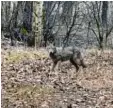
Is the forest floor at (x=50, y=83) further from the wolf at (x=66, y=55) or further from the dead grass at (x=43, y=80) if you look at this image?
the wolf at (x=66, y=55)

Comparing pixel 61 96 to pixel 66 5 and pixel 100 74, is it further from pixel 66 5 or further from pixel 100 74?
pixel 66 5

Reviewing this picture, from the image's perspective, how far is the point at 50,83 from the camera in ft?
29.2

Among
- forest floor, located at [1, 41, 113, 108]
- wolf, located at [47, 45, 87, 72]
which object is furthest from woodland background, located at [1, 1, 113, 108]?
wolf, located at [47, 45, 87, 72]

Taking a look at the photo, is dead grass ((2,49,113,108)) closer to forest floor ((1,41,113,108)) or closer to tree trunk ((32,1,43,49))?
forest floor ((1,41,113,108))

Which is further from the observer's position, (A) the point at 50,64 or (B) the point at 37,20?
(B) the point at 37,20

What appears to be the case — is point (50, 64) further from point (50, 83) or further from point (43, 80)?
point (50, 83)

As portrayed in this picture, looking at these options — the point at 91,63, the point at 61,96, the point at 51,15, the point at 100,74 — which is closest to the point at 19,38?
the point at 51,15

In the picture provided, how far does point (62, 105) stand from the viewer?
25.6 feet

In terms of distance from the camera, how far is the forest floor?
26.0 feet

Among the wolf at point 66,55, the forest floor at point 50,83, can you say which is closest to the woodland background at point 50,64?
the forest floor at point 50,83

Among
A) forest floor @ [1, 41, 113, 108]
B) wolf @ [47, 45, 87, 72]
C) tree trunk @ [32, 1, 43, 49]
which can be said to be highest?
tree trunk @ [32, 1, 43, 49]

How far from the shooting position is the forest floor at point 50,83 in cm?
792

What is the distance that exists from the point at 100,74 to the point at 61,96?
1.74 metres

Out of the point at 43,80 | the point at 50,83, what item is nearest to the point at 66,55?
the point at 43,80
